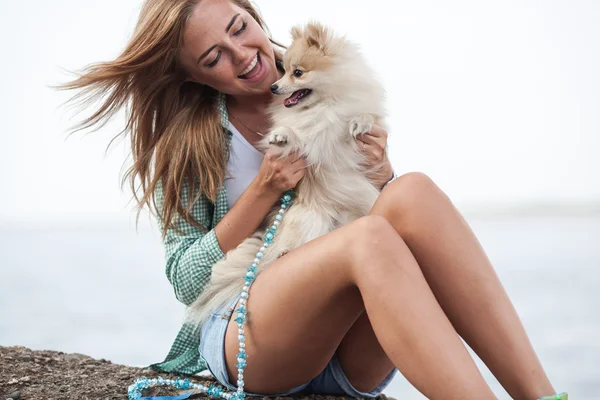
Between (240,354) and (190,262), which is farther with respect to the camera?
(190,262)

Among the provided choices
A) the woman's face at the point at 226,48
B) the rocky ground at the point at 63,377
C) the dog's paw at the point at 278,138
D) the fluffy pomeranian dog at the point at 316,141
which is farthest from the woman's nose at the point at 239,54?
the rocky ground at the point at 63,377

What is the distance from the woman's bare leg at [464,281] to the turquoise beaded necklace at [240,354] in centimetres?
37

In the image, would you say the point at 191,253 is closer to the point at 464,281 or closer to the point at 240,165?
the point at 240,165

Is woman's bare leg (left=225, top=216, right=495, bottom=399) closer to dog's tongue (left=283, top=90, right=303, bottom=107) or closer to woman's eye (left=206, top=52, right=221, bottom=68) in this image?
dog's tongue (left=283, top=90, right=303, bottom=107)

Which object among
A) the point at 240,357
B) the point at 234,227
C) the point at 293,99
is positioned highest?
the point at 293,99

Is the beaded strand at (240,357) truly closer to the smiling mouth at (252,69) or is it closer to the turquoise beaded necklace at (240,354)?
the turquoise beaded necklace at (240,354)

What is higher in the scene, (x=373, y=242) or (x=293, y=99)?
(x=293, y=99)

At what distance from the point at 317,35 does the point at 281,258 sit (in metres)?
0.77

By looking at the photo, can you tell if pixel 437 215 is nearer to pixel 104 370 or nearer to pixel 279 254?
pixel 279 254

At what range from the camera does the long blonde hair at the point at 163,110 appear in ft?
6.66

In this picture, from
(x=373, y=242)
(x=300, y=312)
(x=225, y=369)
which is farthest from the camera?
(x=225, y=369)

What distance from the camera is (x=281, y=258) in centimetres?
174

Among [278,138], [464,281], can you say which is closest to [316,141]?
[278,138]

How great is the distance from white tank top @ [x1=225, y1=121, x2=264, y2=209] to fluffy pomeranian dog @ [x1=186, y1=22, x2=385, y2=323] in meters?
0.05
